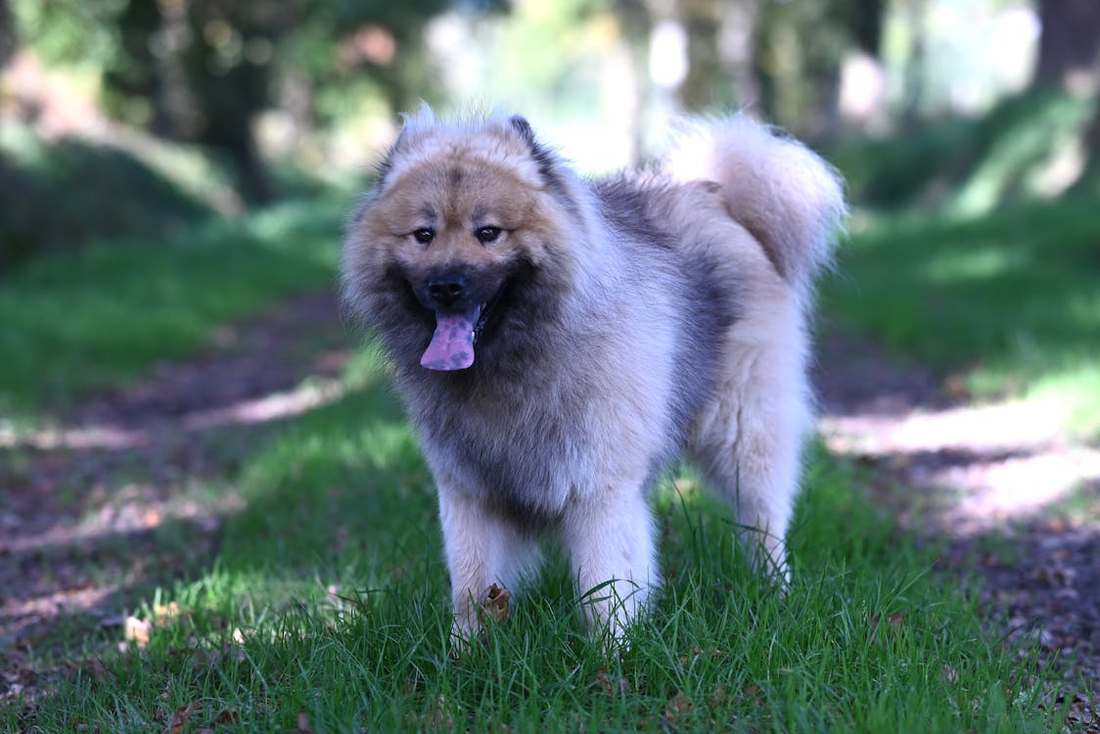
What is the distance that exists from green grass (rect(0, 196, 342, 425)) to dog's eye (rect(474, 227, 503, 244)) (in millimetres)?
3882

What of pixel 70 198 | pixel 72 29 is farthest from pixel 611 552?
pixel 72 29

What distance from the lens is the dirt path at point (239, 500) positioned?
4324 mm

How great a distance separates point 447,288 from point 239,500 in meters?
3.16

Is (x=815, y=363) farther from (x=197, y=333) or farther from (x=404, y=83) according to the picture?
(x=404, y=83)

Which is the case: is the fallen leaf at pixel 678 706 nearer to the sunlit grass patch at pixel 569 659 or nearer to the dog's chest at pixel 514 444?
the sunlit grass patch at pixel 569 659

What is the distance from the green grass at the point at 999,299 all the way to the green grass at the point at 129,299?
503 cm

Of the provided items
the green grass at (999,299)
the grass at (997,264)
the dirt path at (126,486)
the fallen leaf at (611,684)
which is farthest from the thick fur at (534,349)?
the green grass at (999,299)

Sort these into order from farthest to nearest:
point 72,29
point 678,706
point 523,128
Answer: point 72,29 → point 523,128 → point 678,706

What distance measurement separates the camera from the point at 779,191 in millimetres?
4172

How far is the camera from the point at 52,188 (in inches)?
603

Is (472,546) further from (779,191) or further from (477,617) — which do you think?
(779,191)

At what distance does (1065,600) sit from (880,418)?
10.8ft

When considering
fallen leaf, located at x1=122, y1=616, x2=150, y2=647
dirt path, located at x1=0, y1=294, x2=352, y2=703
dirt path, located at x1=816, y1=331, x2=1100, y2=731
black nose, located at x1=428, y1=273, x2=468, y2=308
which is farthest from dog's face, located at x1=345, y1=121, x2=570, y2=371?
dirt path, located at x1=816, y1=331, x2=1100, y2=731

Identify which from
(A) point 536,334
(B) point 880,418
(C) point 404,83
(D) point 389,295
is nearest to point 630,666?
→ (A) point 536,334
